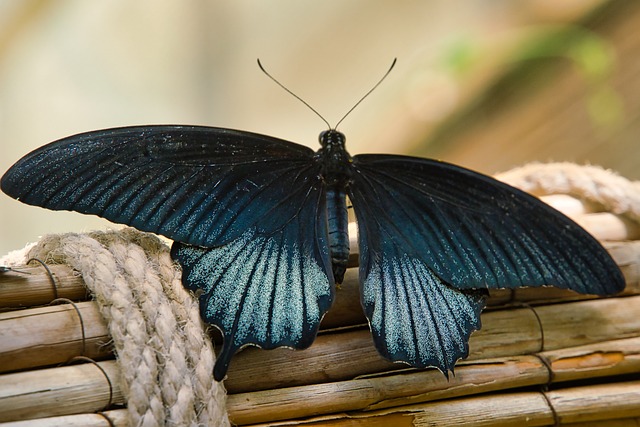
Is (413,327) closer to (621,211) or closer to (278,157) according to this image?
(278,157)

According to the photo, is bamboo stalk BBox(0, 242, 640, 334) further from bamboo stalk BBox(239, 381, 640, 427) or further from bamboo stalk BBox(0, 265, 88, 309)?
bamboo stalk BBox(239, 381, 640, 427)

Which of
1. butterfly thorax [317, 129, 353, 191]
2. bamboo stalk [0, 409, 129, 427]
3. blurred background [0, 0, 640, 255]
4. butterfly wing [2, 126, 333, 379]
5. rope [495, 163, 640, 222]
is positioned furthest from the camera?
blurred background [0, 0, 640, 255]

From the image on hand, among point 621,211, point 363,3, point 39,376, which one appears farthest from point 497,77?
point 39,376

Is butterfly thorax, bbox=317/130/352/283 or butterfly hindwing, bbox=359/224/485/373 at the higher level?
butterfly thorax, bbox=317/130/352/283

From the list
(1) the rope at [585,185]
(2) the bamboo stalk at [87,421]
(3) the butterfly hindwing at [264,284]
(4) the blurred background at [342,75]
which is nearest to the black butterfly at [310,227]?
(3) the butterfly hindwing at [264,284]

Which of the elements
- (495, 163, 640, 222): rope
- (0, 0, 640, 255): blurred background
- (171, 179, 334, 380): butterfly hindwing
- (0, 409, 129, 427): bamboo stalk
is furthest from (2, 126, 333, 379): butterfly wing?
(0, 0, 640, 255): blurred background

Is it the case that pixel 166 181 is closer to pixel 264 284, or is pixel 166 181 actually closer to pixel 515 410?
pixel 264 284

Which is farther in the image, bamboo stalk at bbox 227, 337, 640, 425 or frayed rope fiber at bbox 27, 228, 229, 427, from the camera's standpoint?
bamboo stalk at bbox 227, 337, 640, 425

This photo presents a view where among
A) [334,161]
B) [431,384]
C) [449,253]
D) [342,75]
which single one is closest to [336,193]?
[334,161]
